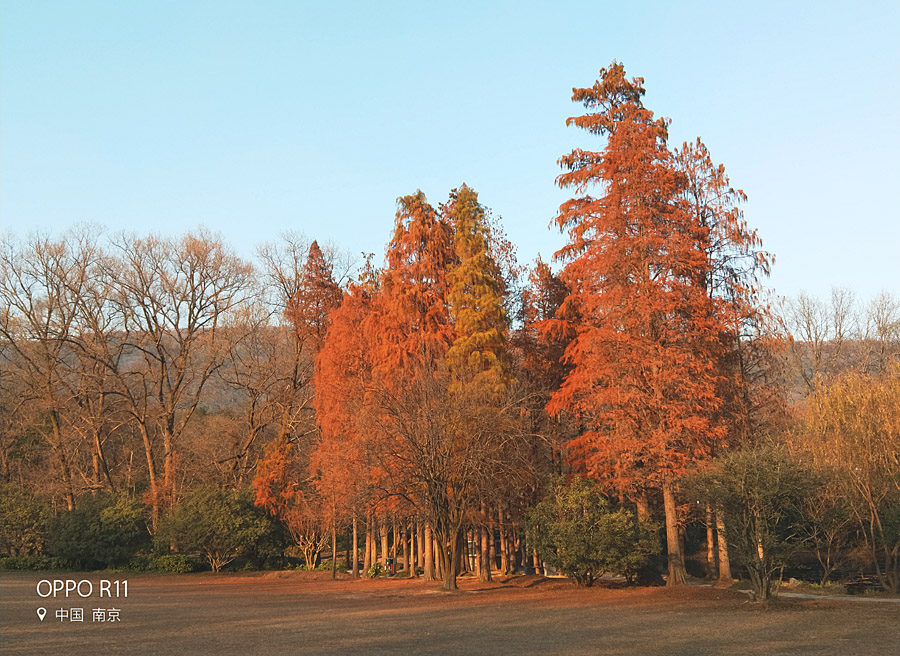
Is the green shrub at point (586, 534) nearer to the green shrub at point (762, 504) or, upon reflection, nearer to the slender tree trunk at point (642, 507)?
the slender tree trunk at point (642, 507)

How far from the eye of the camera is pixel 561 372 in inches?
1085

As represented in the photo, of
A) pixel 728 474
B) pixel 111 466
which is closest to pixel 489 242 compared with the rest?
pixel 728 474

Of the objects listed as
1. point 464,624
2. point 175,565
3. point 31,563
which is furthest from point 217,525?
point 464,624

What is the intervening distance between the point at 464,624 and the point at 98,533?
2620 cm

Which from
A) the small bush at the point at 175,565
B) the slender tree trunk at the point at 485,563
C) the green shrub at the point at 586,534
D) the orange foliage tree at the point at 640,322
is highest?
the orange foliage tree at the point at 640,322

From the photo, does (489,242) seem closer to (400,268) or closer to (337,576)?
(400,268)

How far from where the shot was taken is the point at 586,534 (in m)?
20.5

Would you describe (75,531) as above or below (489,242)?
below

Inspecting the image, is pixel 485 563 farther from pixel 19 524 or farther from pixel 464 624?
pixel 19 524

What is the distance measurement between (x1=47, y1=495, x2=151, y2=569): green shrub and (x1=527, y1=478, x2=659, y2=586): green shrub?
22.5 m

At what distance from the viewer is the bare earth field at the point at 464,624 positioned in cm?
1143

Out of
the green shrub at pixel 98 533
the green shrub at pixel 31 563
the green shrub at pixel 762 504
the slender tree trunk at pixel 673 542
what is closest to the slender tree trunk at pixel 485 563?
the slender tree trunk at pixel 673 542

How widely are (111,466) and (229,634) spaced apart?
38121 mm

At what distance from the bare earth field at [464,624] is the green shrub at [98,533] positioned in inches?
460
